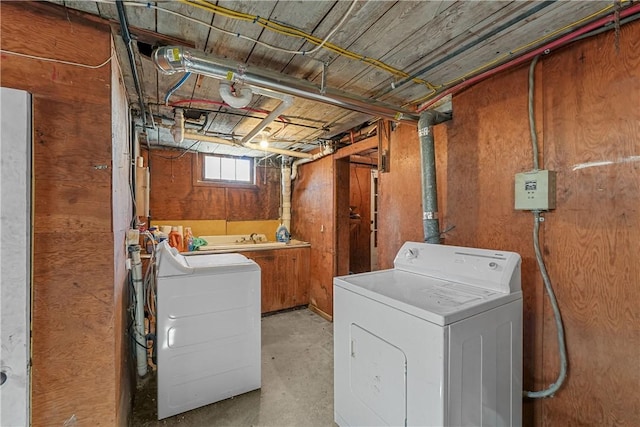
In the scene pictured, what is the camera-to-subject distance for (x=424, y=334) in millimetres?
1141

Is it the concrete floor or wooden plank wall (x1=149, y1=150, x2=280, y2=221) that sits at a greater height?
wooden plank wall (x1=149, y1=150, x2=280, y2=221)

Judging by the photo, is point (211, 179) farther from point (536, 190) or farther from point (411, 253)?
point (536, 190)

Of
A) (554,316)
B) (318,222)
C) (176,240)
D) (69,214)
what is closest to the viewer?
(69,214)

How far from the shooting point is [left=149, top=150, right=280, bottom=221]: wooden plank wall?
3.63 meters

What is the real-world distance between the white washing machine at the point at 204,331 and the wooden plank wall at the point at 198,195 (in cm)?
191

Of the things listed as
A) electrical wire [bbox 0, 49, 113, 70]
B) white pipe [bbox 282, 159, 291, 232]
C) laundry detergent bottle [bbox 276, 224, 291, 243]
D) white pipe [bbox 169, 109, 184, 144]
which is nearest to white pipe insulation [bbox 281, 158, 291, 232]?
white pipe [bbox 282, 159, 291, 232]

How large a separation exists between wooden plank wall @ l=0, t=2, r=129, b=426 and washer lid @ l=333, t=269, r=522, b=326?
1.26 m

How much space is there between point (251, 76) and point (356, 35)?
1.95ft

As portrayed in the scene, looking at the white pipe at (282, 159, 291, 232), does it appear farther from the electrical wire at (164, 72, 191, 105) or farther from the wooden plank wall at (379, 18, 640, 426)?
the wooden plank wall at (379, 18, 640, 426)

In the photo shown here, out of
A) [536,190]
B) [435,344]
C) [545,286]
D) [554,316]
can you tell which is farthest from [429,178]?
[435,344]

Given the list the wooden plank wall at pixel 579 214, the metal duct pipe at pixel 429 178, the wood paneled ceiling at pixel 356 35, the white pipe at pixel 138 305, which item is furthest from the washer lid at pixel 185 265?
the wooden plank wall at pixel 579 214

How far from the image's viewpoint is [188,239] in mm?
3561

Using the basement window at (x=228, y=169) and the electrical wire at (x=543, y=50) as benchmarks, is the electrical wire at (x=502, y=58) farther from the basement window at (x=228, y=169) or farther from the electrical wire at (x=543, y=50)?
the basement window at (x=228, y=169)

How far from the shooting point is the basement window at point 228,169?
13.0ft
